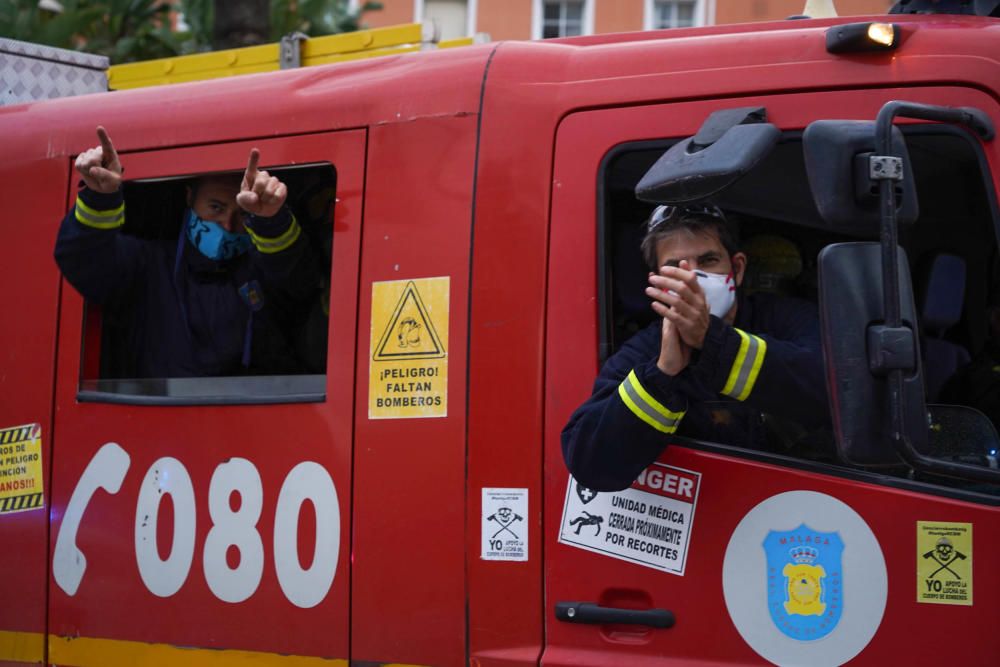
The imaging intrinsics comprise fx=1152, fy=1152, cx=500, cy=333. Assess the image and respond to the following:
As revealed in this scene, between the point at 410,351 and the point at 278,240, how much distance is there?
605 millimetres

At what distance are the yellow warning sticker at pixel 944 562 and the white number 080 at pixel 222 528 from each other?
1321 millimetres

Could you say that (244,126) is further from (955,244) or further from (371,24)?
(371,24)

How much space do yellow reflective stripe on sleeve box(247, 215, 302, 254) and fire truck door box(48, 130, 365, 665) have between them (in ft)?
0.48

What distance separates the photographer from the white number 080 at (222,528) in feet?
9.16

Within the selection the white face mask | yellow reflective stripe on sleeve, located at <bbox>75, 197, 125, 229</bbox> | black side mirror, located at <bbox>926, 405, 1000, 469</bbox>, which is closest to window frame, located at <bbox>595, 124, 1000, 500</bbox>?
black side mirror, located at <bbox>926, 405, 1000, 469</bbox>

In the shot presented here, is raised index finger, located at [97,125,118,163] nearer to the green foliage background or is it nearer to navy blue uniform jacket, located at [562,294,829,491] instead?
navy blue uniform jacket, located at [562,294,829,491]

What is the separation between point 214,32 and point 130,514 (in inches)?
221

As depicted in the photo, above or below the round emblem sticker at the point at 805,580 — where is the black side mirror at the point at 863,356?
above

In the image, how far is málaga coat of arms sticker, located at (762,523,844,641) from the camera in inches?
92.5

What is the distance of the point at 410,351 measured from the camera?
9.05 feet

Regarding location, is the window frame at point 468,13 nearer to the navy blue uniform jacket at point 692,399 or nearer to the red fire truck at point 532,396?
the red fire truck at point 532,396

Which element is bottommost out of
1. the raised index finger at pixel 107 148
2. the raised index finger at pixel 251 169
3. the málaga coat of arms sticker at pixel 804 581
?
the málaga coat of arms sticker at pixel 804 581

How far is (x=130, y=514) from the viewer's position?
9.95ft

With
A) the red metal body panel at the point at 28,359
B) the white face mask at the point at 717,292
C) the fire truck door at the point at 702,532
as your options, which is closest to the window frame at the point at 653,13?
the red metal body panel at the point at 28,359
